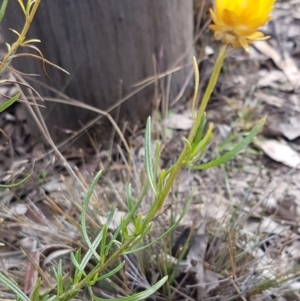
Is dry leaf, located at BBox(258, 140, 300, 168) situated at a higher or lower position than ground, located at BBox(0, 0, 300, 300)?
lower

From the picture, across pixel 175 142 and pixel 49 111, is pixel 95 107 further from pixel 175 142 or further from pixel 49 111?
pixel 175 142

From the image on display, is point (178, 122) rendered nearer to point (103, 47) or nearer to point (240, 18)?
point (103, 47)

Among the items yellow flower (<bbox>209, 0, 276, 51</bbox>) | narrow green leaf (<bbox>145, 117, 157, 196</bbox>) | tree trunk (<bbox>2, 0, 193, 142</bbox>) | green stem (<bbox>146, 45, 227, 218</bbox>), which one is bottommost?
tree trunk (<bbox>2, 0, 193, 142</bbox>)

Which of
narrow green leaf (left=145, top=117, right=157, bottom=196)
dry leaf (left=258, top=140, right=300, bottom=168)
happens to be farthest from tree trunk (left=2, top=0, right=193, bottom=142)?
narrow green leaf (left=145, top=117, right=157, bottom=196)

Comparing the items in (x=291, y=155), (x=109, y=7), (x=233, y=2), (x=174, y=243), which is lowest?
(x=291, y=155)

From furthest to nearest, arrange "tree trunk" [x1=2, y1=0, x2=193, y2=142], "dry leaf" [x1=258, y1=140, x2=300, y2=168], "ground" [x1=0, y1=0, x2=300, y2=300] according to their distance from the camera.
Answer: "dry leaf" [x1=258, y1=140, x2=300, y2=168] < "tree trunk" [x1=2, y1=0, x2=193, y2=142] < "ground" [x1=0, y1=0, x2=300, y2=300]

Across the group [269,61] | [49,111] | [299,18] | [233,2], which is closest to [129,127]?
[49,111]

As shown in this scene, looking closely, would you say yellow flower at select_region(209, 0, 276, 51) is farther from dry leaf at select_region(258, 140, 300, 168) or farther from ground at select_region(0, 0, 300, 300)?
dry leaf at select_region(258, 140, 300, 168)
